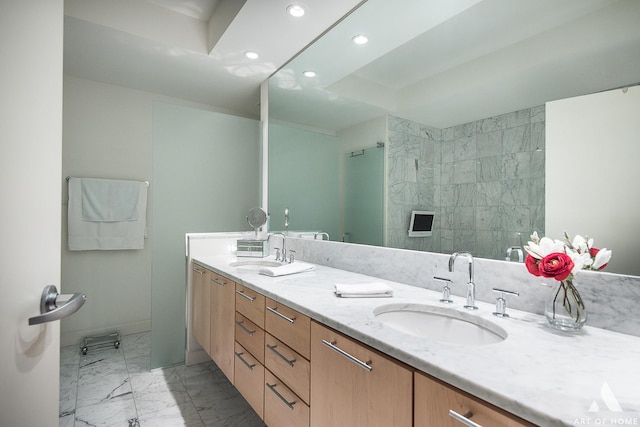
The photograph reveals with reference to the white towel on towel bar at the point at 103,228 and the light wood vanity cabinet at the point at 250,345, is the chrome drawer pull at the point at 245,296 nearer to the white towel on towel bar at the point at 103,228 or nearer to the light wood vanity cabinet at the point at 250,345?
the light wood vanity cabinet at the point at 250,345

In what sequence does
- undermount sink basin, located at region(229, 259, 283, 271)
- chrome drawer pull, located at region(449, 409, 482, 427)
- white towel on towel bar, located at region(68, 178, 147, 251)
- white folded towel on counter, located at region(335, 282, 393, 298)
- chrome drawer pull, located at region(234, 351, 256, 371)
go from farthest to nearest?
white towel on towel bar, located at region(68, 178, 147, 251)
undermount sink basin, located at region(229, 259, 283, 271)
chrome drawer pull, located at region(234, 351, 256, 371)
white folded towel on counter, located at region(335, 282, 393, 298)
chrome drawer pull, located at region(449, 409, 482, 427)

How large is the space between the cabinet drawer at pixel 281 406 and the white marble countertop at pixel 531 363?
35cm

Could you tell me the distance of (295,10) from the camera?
185 centimetres

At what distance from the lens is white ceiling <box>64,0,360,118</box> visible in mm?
1944

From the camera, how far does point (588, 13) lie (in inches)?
39.1

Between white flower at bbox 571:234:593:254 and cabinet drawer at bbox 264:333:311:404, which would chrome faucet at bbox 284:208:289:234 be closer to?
cabinet drawer at bbox 264:333:311:404

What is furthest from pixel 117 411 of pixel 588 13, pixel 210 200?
pixel 588 13

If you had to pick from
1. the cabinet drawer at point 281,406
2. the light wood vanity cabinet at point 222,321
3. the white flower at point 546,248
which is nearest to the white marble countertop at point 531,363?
the white flower at point 546,248

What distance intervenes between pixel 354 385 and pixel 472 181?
89 cm

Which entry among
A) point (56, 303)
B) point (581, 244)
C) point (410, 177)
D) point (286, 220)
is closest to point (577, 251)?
point (581, 244)

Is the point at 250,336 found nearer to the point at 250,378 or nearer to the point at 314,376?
the point at 250,378

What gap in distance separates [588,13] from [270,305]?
154 cm

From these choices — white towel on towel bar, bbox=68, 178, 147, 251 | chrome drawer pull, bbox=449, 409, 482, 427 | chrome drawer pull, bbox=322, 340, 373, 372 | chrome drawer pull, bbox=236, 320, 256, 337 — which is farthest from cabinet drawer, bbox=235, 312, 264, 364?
white towel on towel bar, bbox=68, 178, 147, 251
